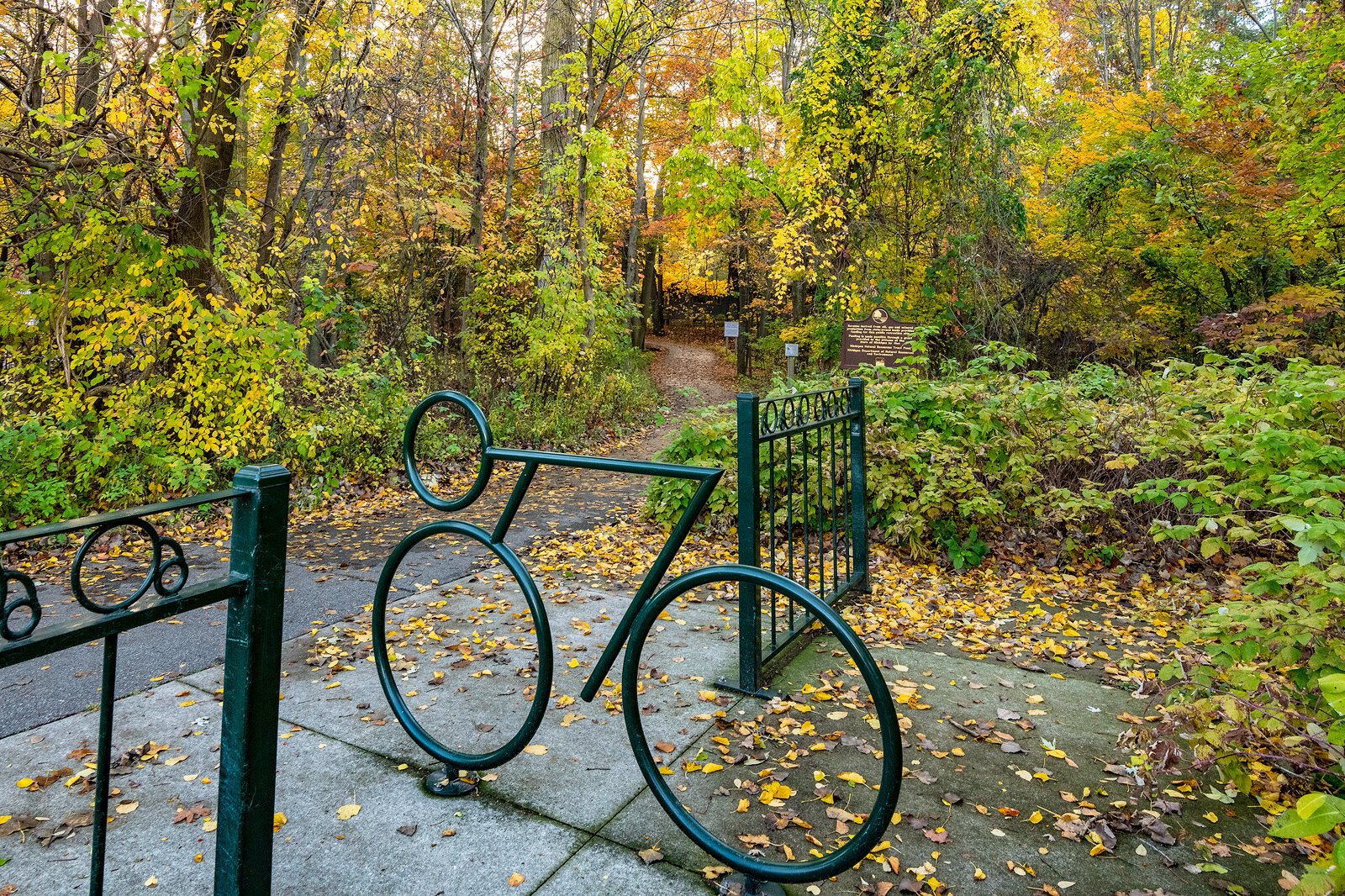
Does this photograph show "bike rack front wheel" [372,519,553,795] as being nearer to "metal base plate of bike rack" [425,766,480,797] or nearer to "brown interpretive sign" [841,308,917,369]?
"metal base plate of bike rack" [425,766,480,797]

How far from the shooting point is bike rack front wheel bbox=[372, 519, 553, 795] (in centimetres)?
221

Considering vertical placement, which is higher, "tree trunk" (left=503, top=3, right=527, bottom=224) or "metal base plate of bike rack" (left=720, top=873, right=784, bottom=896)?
"tree trunk" (left=503, top=3, right=527, bottom=224)

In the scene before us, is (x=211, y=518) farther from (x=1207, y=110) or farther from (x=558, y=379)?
(x=1207, y=110)

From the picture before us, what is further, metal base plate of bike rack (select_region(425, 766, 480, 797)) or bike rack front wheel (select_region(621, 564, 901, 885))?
metal base plate of bike rack (select_region(425, 766, 480, 797))

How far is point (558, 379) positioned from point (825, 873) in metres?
9.66

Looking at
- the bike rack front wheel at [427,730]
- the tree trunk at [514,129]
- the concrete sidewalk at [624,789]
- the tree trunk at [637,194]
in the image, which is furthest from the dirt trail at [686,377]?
the bike rack front wheel at [427,730]

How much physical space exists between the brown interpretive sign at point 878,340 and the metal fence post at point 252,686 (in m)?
7.63

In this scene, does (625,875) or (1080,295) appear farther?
(1080,295)

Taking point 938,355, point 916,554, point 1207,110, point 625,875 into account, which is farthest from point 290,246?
point 1207,110

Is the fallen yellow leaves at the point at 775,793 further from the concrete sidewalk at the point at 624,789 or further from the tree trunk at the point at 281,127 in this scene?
the tree trunk at the point at 281,127

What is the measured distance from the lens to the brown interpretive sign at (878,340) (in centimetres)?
846

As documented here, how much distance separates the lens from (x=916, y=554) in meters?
5.20

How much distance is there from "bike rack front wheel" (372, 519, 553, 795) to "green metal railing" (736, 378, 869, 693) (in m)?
0.77

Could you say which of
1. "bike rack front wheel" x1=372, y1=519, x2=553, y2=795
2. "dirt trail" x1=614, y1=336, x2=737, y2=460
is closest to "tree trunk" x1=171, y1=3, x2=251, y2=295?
"bike rack front wheel" x1=372, y1=519, x2=553, y2=795
